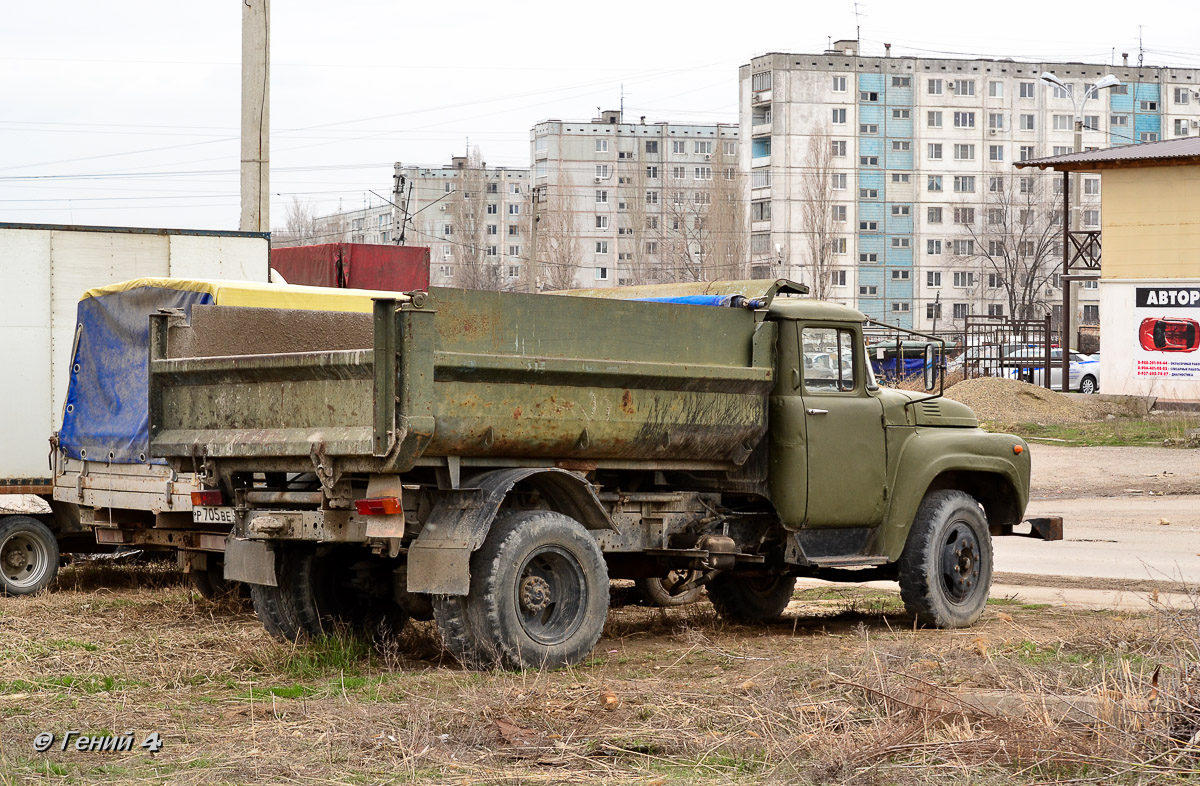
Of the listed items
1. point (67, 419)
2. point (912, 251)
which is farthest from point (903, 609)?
point (912, 251)

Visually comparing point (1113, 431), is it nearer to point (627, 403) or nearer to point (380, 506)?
point (627, 403)

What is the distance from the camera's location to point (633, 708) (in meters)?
7.11

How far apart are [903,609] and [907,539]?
49.0 inches

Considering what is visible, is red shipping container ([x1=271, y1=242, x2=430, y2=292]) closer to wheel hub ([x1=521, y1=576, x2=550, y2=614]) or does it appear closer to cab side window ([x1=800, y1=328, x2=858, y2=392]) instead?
cab side window ([x1=800, y1=328, x2=858, y2=392])

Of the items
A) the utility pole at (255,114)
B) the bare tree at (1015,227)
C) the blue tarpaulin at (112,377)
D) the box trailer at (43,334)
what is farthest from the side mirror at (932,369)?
the bare tree at (1015,227)

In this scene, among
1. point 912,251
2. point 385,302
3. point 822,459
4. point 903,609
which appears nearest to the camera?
point 385,302

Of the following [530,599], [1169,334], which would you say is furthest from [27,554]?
[1169,334]

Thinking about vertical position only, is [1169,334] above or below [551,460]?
above

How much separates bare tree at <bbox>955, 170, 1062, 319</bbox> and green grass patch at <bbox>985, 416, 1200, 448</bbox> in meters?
63.4

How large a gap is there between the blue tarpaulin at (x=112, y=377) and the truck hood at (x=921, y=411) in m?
5.13

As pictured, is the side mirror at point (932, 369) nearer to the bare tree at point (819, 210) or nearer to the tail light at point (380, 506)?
the tail light at point (380, 506)

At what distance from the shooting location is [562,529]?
8562 millimetres

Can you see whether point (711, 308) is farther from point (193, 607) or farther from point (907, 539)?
point (193, 607)

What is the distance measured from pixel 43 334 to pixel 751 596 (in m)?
6.71
